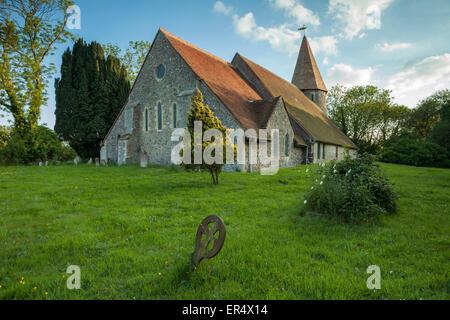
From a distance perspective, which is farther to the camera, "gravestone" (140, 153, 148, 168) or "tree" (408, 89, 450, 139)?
"tree" (408, 89, 450, 139)

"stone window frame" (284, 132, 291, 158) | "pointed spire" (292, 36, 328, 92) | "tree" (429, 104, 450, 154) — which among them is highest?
"pointed spire" (292, 36, 328, 92)

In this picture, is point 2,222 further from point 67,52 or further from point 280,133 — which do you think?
point 67,52

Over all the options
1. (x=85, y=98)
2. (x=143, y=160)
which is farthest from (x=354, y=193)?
(x=85, y=98)

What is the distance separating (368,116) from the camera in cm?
4247

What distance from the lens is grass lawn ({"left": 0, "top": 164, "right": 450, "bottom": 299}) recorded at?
10.5 feet

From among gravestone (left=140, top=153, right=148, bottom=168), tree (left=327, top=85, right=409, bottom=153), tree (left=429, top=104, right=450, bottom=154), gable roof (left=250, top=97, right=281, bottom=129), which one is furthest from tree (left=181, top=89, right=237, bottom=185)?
tree (left=327, top=85, right=409, bottom=153)

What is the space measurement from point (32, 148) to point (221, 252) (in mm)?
22756

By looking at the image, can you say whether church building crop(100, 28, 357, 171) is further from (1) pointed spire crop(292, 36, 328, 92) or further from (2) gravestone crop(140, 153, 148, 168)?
(1) pointed spire crop(292, 36, 328, 92)

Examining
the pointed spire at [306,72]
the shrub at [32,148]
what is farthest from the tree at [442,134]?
the shrub at [32,148]

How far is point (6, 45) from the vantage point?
19.7m

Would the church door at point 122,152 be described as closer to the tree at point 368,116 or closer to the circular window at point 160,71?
the circular window at point 160,71

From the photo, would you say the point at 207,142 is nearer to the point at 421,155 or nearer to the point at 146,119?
the point at 146,119

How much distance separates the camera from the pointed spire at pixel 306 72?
35.3 meters

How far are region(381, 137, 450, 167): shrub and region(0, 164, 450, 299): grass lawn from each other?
845 inches
